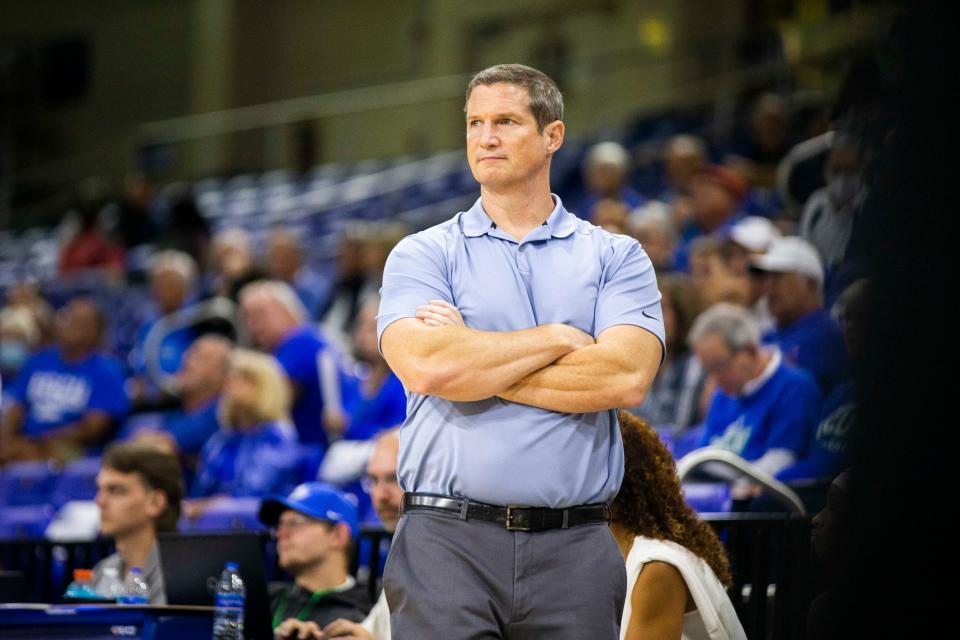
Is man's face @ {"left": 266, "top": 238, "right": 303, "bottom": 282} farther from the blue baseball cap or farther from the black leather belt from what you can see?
the black leather belt

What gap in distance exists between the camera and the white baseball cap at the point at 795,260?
5.54 m

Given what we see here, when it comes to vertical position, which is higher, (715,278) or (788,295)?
(715,278)

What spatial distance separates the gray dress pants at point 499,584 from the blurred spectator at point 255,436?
145 inches

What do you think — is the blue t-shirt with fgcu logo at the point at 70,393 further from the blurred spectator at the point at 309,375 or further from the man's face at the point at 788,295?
the man's face at the point at 788,295

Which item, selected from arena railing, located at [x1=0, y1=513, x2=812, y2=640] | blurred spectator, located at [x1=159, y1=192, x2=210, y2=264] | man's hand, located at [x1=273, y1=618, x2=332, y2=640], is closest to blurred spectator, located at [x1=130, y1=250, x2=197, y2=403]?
blurred spectator, located at [x1=159, y1=192, x2=210, y2=264]

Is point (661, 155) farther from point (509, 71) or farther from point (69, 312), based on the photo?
point (509, 71)

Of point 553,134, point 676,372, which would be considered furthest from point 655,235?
point 553,134

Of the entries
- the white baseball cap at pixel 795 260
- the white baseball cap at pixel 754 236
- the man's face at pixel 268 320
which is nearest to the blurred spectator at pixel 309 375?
the man's face at pixel 268 320

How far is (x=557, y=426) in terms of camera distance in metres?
2.72

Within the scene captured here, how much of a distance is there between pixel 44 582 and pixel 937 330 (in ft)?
13.9

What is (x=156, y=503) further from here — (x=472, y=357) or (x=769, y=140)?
(x=769, y=140)

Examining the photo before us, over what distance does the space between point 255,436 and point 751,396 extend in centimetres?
251

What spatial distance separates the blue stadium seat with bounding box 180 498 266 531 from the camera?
5.59 meters

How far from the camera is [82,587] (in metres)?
4.18
